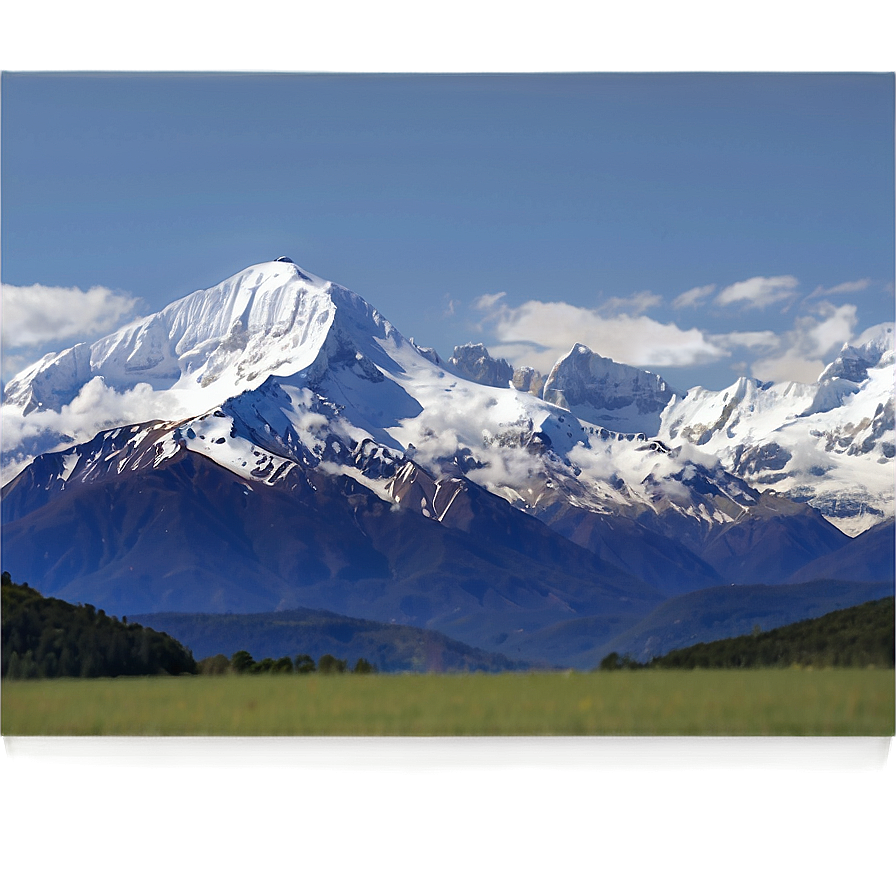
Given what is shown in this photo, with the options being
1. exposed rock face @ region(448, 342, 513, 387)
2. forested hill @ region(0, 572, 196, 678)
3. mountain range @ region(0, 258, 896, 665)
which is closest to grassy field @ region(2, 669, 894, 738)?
forested hill @ region(0, 572, 196, 678)

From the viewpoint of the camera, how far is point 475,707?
8.40 metres

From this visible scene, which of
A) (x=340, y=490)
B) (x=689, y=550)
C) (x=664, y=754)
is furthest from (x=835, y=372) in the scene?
(x=340, y=490)

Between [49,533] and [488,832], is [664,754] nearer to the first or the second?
[488,832]

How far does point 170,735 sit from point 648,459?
37.4 meters

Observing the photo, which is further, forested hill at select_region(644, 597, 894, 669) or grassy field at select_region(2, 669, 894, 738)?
forested hill at select_region(644, 597, 894, 669)

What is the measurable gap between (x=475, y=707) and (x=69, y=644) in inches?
183

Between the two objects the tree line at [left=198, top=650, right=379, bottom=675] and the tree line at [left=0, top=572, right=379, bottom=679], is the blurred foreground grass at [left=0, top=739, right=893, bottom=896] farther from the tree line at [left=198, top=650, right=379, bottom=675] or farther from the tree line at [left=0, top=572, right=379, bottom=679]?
the tree line at [left=198, top=650, right=379, bottom=675]

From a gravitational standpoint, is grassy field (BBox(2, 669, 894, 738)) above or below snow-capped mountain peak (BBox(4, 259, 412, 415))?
below

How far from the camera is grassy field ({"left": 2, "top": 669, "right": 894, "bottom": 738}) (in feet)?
26.8

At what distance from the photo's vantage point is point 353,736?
8133 millimetres

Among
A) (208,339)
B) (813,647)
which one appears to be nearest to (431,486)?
(208,339)

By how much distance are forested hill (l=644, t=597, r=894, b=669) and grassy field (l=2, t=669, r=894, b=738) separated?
0.74 meters

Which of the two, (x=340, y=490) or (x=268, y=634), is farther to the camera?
(x=340, y=490)

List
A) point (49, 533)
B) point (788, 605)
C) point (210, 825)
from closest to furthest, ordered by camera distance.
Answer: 1. point (210, 825)
2. point (788, 605)
3. point (49, 533)
